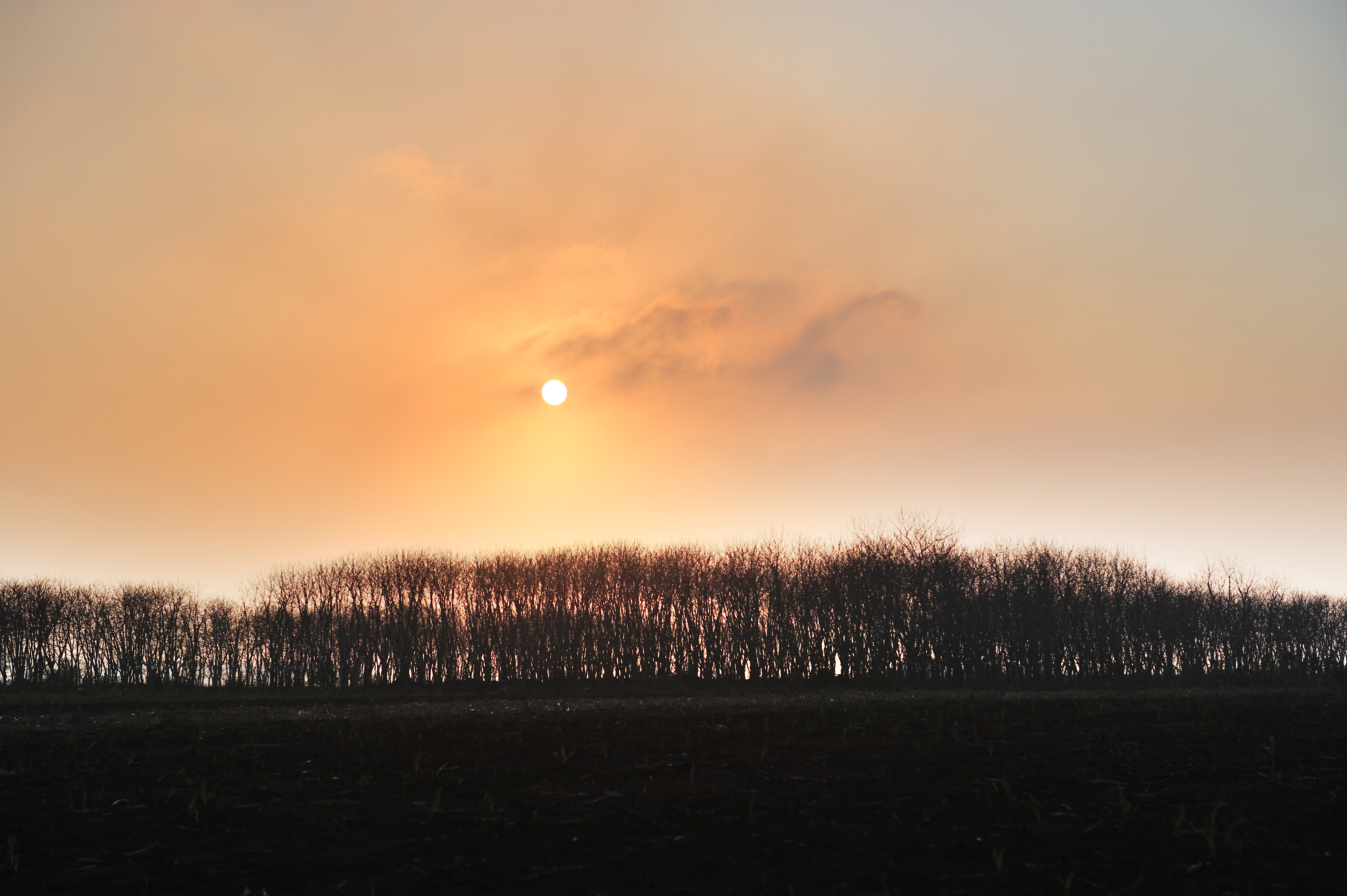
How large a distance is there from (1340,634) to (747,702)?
78.7m

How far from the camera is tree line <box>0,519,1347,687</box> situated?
165ft

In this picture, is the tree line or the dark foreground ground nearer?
the dark foreground ground

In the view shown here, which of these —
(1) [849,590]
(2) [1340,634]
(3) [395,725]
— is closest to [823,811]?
(3) [395,725]

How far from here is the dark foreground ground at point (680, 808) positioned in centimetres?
891

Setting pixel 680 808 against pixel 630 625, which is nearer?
pixel 680 808

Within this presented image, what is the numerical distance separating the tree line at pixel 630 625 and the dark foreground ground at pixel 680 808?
101ft

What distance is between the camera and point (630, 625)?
51.9 meters

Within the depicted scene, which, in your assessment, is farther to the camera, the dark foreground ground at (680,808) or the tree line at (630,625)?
the tree line at (630,625)

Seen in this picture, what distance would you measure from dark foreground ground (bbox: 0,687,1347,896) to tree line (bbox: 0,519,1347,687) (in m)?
30.7

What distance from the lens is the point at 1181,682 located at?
52.8 metres

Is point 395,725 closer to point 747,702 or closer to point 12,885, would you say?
point 12,885

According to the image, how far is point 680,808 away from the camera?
11.3 meters

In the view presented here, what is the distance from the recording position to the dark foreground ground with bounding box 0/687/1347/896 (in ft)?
29.2

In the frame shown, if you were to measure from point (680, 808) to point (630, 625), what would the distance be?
41.2 metres
